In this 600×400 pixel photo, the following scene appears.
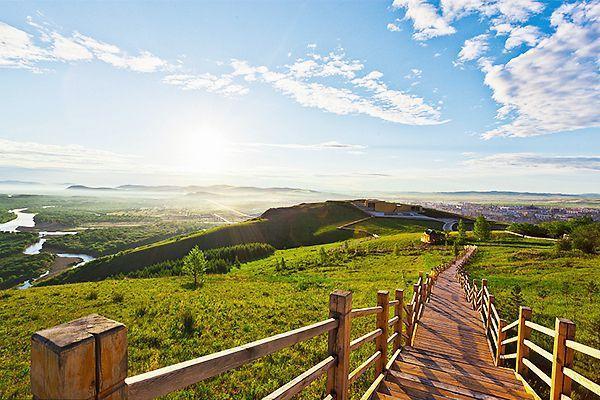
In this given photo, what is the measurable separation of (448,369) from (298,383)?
5.64 metres

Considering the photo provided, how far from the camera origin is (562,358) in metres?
5.11

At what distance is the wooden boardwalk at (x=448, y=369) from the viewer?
5.99 m

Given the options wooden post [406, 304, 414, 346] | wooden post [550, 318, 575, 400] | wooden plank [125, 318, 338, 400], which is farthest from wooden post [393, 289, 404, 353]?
wooden plank [125, 318, 338, 400]

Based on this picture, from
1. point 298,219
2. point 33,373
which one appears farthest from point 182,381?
point 298,219

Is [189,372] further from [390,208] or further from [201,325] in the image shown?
[390,208]

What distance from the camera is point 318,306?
1537cm

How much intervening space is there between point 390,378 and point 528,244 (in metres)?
47.3

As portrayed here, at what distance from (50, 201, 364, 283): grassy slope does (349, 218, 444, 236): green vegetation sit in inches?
265

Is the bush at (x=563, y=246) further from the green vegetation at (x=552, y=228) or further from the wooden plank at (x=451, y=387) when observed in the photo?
the wooden plank at (x=451, y=387)

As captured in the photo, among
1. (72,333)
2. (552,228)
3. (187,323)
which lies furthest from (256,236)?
(72,333)

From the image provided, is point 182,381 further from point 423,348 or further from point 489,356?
point 489,356

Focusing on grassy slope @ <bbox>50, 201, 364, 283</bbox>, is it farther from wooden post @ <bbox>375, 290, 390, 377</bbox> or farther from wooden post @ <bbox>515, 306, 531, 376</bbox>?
wooden post @ <bbox>515, 306, 531, 376</bbox>

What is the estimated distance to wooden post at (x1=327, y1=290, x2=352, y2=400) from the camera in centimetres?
407

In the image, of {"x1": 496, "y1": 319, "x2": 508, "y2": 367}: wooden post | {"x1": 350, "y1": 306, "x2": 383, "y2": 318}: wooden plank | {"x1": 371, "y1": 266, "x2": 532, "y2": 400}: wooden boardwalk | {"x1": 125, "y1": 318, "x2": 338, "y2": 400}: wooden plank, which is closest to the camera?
{"x1": 125, "y1": 318, "x2": 338, "y2": 400}: wooden plank
